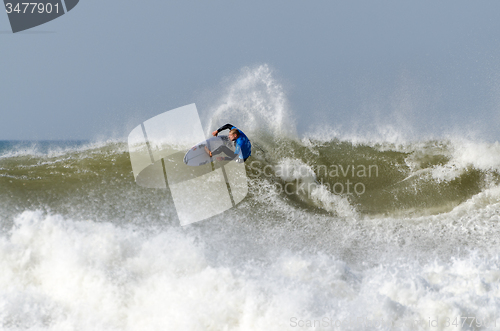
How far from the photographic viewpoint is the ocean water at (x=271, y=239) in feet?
14.5

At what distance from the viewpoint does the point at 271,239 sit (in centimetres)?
582

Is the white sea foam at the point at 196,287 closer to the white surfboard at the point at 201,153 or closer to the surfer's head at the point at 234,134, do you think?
the white surfboard at the point at 201,153

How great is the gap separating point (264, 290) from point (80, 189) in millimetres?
4245

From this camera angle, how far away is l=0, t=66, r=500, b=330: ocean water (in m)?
4.43

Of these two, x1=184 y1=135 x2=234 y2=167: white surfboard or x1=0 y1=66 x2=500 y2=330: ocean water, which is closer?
x1=0 y1=66 x2=500 y2=330: ocean water

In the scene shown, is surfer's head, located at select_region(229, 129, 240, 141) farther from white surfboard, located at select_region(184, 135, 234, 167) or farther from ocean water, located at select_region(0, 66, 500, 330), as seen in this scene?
ocean water, located at select_region(0, 66, 500, 330)

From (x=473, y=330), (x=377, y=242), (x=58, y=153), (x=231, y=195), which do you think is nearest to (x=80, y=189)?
(x=58, y=153)

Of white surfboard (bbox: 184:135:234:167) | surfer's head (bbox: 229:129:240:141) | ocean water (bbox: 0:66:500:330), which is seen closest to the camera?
ocean water (bbox: 0:66:500:330)

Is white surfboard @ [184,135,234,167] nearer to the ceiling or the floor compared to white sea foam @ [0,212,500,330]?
nearer to the ceiling

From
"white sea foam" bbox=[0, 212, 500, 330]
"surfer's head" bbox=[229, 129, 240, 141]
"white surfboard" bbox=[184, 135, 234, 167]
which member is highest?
"surfer's head" bbox=[229, 129, 240, 141]

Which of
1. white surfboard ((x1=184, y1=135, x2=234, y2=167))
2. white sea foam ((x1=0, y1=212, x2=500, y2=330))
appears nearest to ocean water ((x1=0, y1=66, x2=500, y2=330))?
white sea foam ((x1=0, y1=212, x2=500, y2=330))

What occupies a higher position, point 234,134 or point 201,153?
point 234,134

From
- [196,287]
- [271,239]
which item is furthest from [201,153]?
[196,287]

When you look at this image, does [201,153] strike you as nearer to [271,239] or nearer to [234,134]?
[234,134]
